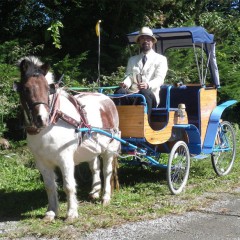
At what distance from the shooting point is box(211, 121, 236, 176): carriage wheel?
8567mm

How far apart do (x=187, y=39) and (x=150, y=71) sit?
154 centimetres

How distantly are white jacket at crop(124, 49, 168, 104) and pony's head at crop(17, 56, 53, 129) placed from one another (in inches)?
81.6

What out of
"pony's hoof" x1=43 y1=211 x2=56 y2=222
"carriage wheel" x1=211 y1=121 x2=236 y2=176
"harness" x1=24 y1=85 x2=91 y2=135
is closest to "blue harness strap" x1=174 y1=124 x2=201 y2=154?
"carriage wheel" x1=211 y1=121 x2=236 y2=176

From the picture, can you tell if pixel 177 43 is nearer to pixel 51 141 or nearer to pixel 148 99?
pixel 148 99

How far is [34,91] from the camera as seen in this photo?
5.31m

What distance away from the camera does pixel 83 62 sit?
11984 millimetres

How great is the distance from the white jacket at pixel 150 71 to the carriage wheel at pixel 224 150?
1.83 meters

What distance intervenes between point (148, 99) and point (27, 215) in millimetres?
2333

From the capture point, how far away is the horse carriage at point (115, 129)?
5.52 m

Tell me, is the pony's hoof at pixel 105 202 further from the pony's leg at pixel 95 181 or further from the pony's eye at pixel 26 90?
the pony's eye at pixel 26 90

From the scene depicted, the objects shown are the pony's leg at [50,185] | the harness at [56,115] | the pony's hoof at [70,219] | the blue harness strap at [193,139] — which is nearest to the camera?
the harness at [56,115]

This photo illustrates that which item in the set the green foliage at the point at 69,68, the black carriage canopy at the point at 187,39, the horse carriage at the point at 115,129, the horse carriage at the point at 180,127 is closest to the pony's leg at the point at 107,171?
the horse carriage at the point at 115,129

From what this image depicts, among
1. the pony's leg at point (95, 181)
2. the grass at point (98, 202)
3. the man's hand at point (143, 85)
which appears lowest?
the grass at point (98, 202)

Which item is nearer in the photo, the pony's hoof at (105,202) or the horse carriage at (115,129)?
the horse carriage at (115,129)
